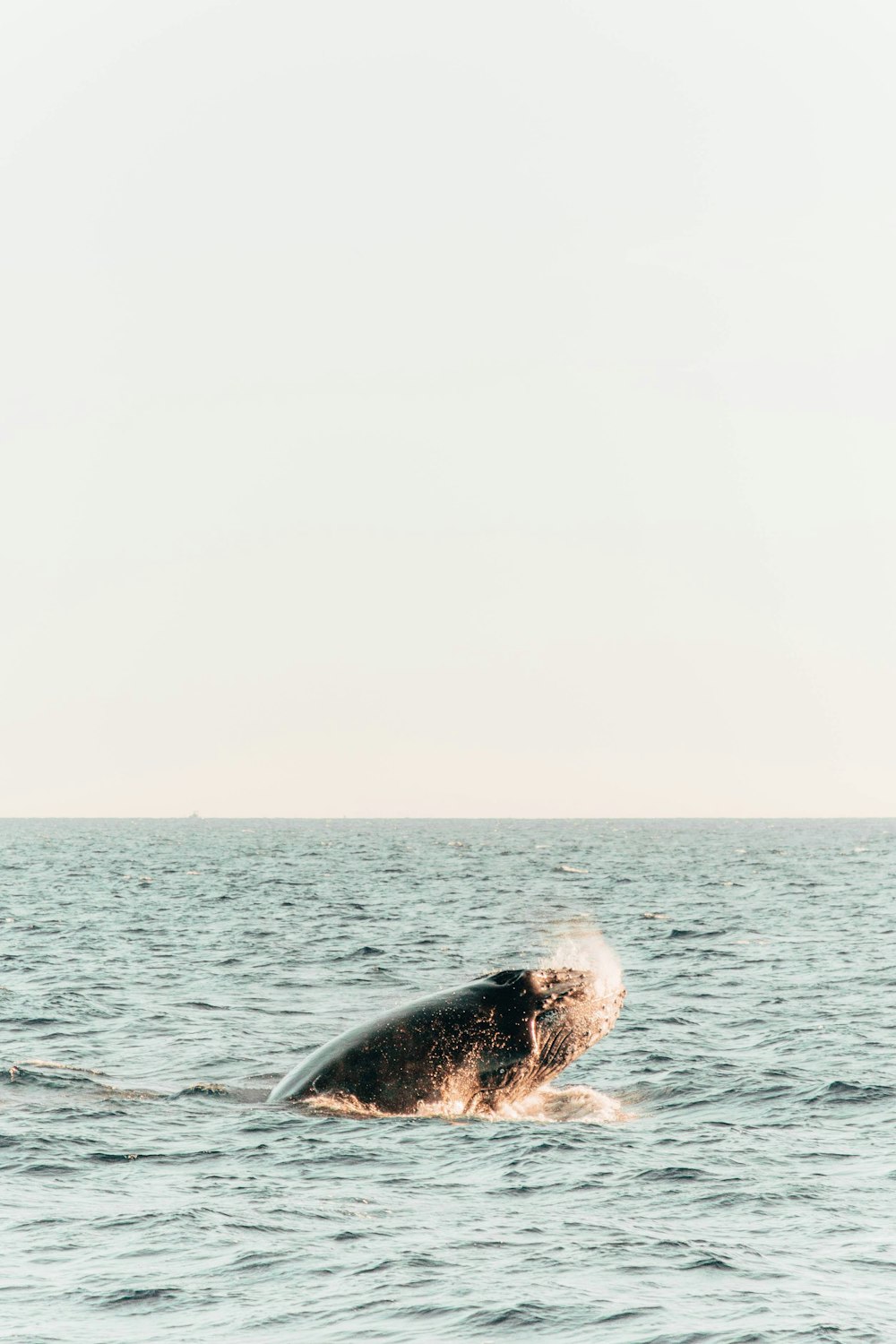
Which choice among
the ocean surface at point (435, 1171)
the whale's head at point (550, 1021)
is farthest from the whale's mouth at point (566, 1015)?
the ocean surface at point (435, 1171)

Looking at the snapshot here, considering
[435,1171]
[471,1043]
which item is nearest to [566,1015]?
[471,1043]

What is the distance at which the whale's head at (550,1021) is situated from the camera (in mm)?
16281

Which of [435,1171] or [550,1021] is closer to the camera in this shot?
[435,1171]

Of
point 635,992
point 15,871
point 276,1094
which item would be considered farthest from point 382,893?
point 276,1094

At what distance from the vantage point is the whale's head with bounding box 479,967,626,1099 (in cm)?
1628

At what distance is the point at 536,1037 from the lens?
16312 mm

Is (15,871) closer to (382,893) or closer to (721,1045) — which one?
(382,893)

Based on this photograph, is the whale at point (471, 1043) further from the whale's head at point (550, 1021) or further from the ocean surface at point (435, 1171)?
the ocean surface at point (435, 1171)

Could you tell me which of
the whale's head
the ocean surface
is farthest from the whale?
the ocean surface

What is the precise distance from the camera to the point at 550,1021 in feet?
53.7

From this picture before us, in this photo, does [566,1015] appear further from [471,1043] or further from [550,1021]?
[471,1043]

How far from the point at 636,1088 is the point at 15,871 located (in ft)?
243

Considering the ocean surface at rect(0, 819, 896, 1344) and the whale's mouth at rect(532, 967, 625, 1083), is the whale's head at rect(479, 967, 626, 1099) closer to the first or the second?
the whale's mouth at rect(532, 967, 625, 1083)

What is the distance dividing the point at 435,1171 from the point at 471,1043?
1.49m
